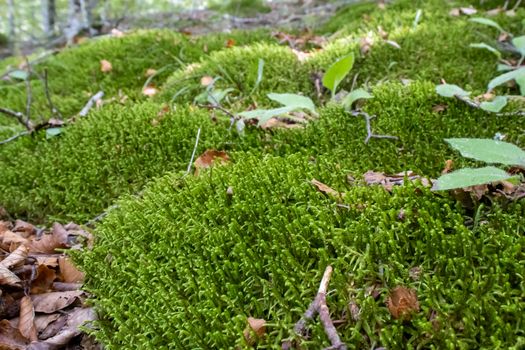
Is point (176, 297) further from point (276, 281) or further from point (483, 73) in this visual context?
point (483, 73)

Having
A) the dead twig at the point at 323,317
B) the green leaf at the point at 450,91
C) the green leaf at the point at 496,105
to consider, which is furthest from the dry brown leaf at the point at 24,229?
the green leaf at the point at 496,105

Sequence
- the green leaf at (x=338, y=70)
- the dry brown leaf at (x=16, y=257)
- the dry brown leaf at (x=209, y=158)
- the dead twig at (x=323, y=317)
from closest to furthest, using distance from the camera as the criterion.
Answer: the dead twig at (x=323, y=317)
the dry brown leaf at (x=16, y=257)
the dry brown leaf at (x=209, y=158)
the green leaf at (x=338, y=70)

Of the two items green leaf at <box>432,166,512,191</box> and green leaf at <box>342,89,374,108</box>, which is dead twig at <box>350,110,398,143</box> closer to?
green leaf at <box>342,89,374,108</box>

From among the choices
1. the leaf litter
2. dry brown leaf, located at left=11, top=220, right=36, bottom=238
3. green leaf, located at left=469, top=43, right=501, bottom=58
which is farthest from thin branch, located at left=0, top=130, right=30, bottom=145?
green leaf, located at left=469, top=43, right=501, bottom=58

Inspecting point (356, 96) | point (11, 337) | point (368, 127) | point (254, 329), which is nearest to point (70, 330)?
point (11, 337)

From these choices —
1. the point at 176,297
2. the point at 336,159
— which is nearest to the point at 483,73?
the point at 336,159

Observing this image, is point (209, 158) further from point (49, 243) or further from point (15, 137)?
point (15, 137)

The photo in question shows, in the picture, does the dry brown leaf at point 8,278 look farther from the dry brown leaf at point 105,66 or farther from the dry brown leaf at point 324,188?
the dry brown leaf at point 105,66
